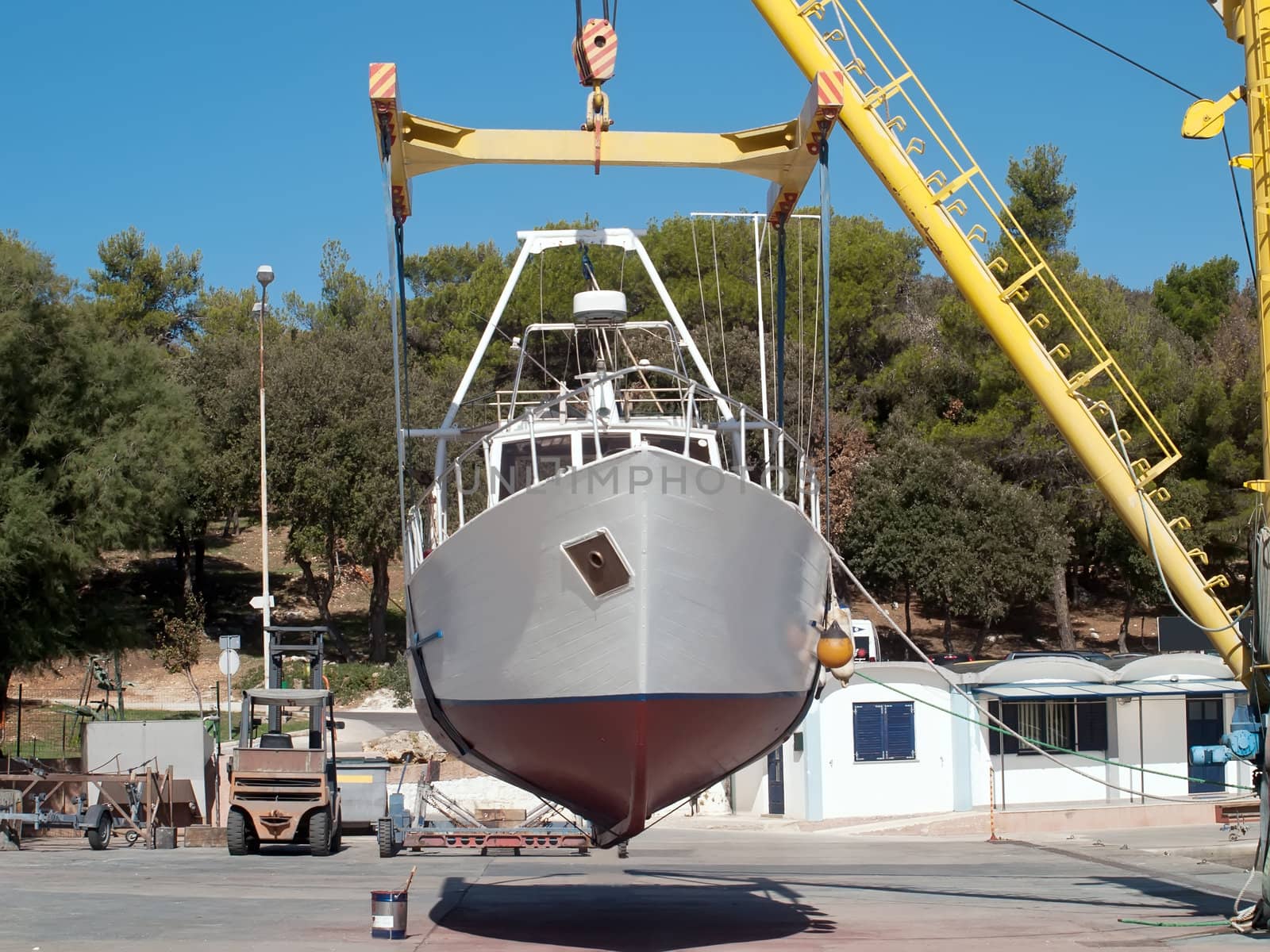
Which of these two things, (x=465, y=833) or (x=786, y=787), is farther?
(x=786, y=787)

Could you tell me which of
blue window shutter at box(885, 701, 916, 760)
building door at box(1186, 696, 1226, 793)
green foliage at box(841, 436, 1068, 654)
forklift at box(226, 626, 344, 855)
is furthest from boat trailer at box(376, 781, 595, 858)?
green foliage at box(841, 436, 1068, 654)

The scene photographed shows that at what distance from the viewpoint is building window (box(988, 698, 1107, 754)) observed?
71.1 ft

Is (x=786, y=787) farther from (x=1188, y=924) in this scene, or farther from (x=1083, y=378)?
(x=1188, y=924)

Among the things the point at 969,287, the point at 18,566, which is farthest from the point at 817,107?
the point at 18,566

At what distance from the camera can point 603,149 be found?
1260cm

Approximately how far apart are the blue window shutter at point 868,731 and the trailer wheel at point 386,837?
23.6 ft

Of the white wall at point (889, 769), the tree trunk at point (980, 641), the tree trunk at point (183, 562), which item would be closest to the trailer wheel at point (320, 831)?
the white wall at point (889, 769)

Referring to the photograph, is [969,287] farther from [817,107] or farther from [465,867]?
[465,867]

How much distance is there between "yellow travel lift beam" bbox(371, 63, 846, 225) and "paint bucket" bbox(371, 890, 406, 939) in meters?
6.29

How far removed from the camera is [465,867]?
53.2 ft

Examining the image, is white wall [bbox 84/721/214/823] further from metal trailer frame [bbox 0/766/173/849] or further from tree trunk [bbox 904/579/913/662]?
tree trunk [bbox 904/579/913/662]

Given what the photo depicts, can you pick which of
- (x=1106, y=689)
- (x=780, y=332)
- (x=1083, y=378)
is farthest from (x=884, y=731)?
(x=780, y=332)

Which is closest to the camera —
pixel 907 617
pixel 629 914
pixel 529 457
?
pixel 529 457

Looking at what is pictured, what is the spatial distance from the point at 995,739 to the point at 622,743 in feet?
43.8
